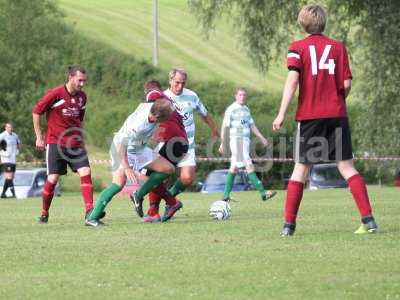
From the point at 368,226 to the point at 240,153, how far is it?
36.5 feet

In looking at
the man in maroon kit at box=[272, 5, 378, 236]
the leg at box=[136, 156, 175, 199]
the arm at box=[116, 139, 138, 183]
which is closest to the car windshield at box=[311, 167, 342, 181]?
Answer: the leg at box=[136, 156, 175, 199]

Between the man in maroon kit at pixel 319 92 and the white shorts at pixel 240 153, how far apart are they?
427 inches

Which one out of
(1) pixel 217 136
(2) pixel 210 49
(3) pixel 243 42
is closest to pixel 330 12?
(3) pixel 243 42

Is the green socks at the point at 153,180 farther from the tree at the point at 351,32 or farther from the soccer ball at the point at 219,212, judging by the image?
the tree at the point at 351,32

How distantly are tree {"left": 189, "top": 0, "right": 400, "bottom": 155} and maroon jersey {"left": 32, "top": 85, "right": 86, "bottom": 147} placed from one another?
53.8ft

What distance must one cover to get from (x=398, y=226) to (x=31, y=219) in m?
5.98

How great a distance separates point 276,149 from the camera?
50.5m

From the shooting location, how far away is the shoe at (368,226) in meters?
11.5

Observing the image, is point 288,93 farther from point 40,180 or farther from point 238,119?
point 40,180

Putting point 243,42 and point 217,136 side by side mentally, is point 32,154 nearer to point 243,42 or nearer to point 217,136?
point 243,42

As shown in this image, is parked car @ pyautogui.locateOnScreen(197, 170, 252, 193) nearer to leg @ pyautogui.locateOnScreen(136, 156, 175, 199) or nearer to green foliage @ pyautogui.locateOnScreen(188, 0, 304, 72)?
green foliage @ pyautogui.locateOnScreen(188, 0, 304, 72)

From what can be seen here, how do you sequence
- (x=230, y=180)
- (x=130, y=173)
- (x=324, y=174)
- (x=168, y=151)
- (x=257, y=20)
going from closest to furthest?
(x=130, y=173), (x=168, y=151), (x=230, y=180), (x=257, y=20), (x=324, y=174)

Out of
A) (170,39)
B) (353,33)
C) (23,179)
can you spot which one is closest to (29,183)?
(23,179)

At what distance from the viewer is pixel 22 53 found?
51.9 metres
